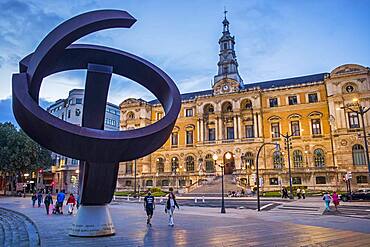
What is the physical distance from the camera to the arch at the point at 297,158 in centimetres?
5867

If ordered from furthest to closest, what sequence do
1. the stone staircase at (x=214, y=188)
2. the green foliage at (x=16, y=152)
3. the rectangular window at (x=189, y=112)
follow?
the rectangular window at (x=189, y=112) → the stone staircase at (x=214, y=188) → the green foliage at (x=16, y=152)

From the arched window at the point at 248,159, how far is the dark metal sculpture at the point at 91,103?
49882 mm

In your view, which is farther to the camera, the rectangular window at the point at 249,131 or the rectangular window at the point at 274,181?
the rectangular window at the point at 249,131

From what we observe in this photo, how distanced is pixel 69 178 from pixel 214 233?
63179mm

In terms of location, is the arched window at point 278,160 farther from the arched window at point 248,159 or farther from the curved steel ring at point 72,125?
the curved steel ring at point 72,125

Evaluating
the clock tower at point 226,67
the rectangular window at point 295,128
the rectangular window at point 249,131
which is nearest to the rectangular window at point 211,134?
the rectangular window at point 249,131

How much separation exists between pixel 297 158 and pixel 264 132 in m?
8.12

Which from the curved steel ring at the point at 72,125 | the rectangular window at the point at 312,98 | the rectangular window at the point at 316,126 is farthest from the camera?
the rectangular window at the point at 312,98

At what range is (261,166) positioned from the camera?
197 feet

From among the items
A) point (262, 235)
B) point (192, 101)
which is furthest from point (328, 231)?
point (192, 101)

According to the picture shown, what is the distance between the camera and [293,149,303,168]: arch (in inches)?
2310

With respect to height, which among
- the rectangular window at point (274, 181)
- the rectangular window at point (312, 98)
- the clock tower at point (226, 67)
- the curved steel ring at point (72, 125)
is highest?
the clock tower at point (226, 67)

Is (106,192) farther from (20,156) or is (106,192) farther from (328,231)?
(20,156)

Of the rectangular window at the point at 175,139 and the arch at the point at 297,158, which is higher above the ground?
the rectangular window at the point at 175,139
